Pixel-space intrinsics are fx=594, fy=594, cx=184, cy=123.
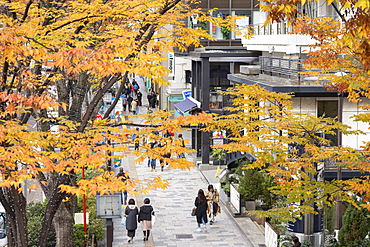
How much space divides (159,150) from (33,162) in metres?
2.84

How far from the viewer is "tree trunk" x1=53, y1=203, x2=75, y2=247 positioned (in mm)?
15062

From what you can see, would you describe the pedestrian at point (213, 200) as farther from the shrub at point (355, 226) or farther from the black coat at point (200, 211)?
the shrub at point (355, 226)

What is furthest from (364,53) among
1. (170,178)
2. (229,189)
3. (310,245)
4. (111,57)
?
(170,178)

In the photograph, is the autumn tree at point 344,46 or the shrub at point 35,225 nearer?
the autumn tree at point 344,46

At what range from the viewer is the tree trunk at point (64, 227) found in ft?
49.4

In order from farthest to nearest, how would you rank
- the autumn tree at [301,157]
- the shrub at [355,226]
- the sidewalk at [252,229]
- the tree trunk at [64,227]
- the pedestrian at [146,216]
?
the sidewalk at [252,229]
the pedestrian at [146,216]
the shrub at [355,226]
the tree trunk at [64,227]
the autumn tree at [301,157]

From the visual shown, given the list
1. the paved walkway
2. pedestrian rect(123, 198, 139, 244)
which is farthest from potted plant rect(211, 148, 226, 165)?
pedestrian rect(123, 198, 139, 244)

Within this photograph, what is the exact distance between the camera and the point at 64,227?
15.1 m

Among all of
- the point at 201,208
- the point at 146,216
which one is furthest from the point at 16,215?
the point at 201,208

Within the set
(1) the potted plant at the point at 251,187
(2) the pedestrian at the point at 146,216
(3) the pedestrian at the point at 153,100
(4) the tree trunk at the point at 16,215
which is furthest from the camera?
(3) the pedestrian at the point at 153,100

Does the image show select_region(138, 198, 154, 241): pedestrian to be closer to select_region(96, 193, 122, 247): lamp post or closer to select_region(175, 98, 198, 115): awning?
select_region(96, 193, 122, 247): lamp post

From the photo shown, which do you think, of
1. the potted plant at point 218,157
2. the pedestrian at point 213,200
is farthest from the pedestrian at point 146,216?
the potted plant at point 218,157

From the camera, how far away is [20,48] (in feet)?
30.9

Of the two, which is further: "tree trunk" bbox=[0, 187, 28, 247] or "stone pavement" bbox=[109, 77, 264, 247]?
"stone pavement" bbox=[109, 77, 264, 247]
